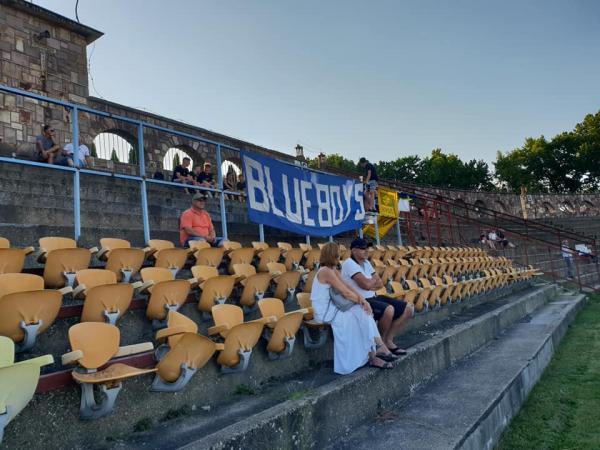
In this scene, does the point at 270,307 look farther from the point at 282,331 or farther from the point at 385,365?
the point at 385,365

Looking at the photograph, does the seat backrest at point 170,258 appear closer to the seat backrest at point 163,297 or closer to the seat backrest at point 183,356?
the seat backrest at point 163,297

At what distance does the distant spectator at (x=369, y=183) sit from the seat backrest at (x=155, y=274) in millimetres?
5373

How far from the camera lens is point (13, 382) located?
1.73 metres

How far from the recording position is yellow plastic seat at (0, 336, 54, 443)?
170 centimetres

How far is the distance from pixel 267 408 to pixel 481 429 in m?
1.36

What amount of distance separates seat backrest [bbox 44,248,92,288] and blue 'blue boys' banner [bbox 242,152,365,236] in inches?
108

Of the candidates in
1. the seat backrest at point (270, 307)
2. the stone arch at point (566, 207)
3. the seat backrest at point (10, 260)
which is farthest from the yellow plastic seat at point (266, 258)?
the stone arch at point (566, 207)

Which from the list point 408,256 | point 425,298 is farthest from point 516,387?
point 408,256

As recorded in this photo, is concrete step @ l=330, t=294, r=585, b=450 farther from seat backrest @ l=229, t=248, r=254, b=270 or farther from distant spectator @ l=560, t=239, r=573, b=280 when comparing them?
distant spectator @ l=560, t=239, r=573, b=280

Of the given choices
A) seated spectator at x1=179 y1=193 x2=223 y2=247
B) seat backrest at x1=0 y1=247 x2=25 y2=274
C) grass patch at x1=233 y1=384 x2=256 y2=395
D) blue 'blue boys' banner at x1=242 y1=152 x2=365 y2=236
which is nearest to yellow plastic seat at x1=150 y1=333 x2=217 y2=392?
grass patch at x1=233 y1=384 x2=256 y2=395

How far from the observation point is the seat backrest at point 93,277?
316cm

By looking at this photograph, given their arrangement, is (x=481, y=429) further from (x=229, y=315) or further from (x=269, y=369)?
(x=229, y=315)

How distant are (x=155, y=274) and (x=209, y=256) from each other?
1.06 meters

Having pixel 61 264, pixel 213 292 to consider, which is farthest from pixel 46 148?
pixel 213 292
